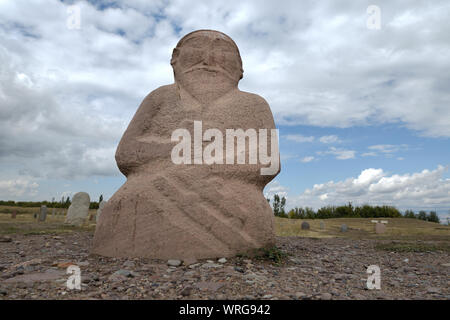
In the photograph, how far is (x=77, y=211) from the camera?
1418cm

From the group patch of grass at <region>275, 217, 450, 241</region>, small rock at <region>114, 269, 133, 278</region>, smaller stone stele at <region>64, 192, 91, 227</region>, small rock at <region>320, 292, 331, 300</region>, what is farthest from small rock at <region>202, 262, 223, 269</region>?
smaller stone stele at <region>64, 192, 91, 227</region>

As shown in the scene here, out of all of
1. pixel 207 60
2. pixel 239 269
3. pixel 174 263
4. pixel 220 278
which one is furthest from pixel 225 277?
pixel 207 60

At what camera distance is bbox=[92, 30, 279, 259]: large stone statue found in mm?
4984

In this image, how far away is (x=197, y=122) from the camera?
558 centimetres

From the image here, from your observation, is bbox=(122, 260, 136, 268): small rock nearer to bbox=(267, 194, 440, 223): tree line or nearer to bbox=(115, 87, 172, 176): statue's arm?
bbox=(115, 87, 172, 176): statue's arm

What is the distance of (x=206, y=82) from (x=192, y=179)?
6.64ft

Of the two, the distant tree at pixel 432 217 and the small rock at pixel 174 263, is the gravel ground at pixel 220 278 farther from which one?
the distant tree at pixel 432 217

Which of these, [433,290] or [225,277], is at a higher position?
[225,277]

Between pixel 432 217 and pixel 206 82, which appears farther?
pixel 432 217

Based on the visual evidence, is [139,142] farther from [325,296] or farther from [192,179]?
[325,296]

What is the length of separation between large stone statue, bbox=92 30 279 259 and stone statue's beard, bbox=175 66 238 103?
0.06ft

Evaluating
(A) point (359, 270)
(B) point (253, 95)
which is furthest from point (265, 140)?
(A) point (359, 270)

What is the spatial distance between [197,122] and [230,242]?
214 centimetres
